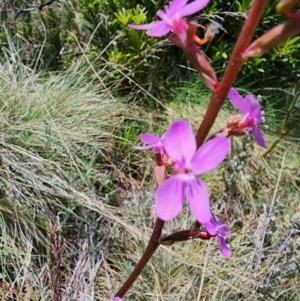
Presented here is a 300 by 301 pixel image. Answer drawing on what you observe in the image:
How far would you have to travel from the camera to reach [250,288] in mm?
2090

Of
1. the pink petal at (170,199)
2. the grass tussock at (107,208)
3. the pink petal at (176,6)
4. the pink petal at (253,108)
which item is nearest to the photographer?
the pink petal at (170,199)

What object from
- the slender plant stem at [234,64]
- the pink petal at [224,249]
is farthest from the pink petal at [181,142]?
the pink petal at [224,249]

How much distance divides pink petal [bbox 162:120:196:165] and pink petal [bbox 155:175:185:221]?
0.13 feet

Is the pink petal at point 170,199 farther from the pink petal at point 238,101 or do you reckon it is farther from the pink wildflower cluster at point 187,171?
the pink petal at point 238,101

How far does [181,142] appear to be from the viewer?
947mm

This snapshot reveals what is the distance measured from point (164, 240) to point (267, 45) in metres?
0.44

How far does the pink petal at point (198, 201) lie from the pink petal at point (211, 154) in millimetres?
24

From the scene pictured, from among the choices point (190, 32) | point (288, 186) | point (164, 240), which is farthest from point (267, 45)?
point (288, 186)

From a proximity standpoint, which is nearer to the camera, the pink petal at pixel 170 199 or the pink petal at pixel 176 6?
the pink petal at pixel 170 199

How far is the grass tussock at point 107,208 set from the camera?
2.07m

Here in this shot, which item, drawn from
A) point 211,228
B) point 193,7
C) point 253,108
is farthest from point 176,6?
point 211,228

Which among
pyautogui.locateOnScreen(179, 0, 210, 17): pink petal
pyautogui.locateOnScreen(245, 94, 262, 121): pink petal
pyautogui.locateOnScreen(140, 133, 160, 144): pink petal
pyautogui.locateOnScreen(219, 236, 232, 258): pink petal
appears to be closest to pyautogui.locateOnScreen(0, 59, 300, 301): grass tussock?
pyautogui.locateOnScreen(219, 236, 232, 258): pink petal

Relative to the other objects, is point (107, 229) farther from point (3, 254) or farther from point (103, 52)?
point (103, 52)

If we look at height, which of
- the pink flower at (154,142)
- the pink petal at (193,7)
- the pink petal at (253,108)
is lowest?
the pink flower at (154,142)
